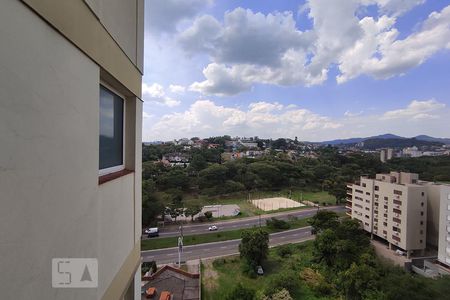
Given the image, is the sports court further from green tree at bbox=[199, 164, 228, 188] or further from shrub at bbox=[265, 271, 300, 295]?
shrub at bbox=[265, 271, 300, 295]

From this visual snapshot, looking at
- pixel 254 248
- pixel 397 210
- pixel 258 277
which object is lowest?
pixel 258 277

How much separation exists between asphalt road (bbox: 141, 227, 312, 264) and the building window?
14.4 meters

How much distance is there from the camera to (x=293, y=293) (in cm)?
1166

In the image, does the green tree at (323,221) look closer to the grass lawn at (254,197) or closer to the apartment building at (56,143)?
the grass lawn at (254,197)

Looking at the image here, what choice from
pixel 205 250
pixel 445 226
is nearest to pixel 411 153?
pixel 445 226

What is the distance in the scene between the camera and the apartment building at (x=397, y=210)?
1633cm

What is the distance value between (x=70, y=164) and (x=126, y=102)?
44.6 inches

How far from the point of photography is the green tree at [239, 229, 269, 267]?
13.9 m

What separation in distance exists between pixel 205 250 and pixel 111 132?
53.2ft

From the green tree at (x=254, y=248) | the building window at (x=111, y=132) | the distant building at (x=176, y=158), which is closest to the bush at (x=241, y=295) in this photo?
the green tree at (x=254, y=248)

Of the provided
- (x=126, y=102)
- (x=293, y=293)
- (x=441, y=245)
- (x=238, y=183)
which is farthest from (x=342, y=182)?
(x=126, y=102)

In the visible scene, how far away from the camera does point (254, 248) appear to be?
1380cm

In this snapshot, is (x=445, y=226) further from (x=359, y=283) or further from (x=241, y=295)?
(x=241, y=295)

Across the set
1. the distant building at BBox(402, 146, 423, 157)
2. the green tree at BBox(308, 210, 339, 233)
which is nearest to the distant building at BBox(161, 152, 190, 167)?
the green tree at BBox(308, 210, 339, 233)
